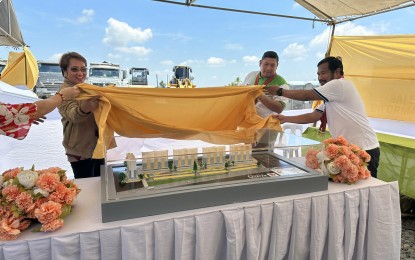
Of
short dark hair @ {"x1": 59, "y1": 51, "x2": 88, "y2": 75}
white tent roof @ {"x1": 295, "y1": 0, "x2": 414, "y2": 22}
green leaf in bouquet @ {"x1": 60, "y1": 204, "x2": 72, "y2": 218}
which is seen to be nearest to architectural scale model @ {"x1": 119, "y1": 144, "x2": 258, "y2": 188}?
green leaf in bouquet @ {"x1": 60, "y1": 204, "x2": 72, "y2": 218}

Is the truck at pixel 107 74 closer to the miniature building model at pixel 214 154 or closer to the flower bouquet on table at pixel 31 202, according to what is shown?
the miniature building model at pixel 214 154

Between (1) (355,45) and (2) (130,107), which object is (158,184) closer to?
(2) (130,107)

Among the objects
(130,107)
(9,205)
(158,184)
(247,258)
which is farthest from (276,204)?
(9,205)

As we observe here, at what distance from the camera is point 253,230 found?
123 centimetres

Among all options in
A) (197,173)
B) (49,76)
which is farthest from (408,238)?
(49,76)

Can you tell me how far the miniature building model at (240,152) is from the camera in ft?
5.11

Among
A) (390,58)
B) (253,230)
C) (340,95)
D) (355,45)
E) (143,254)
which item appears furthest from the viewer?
(355,45)

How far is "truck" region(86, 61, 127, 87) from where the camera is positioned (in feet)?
39.2

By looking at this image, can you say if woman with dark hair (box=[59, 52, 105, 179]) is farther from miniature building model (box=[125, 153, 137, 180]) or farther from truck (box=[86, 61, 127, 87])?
truck (box=[86, 61, 127, 87])

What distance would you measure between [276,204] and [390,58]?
3.34 metres

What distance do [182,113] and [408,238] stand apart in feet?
7.05

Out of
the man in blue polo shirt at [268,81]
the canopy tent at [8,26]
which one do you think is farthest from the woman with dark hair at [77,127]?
the canopy tent at [8,26]

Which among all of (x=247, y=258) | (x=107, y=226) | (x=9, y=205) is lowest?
(x=247, y=258)

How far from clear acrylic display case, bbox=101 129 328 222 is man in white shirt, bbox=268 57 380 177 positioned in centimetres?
32
